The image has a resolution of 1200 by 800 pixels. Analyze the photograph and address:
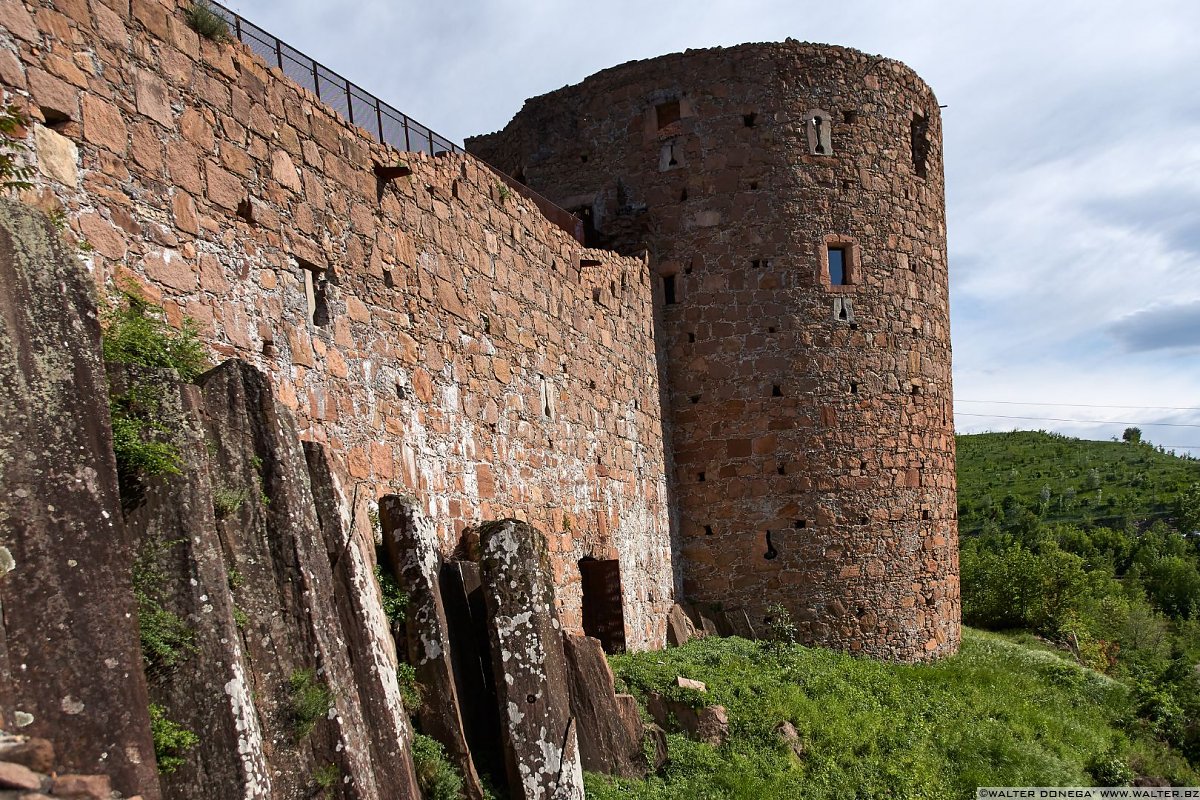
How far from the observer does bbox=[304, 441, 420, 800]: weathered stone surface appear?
588 cm

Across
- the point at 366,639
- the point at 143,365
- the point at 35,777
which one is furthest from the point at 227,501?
the point at 35,777

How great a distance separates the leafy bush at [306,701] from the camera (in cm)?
499

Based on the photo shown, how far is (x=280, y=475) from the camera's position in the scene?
549cm

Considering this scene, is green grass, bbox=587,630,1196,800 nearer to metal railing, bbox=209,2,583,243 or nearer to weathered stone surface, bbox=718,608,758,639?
weathered stone surface, bbox=718,608,758,639

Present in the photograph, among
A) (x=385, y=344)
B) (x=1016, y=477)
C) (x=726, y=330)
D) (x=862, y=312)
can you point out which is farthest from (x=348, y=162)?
(x=1016, y=477)

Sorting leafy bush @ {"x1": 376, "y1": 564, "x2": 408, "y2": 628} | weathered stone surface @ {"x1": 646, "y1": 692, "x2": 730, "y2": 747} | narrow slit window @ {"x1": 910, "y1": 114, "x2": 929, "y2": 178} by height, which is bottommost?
weathered stone surface @ {"x1": 646, "y1": 692, "x2": 730, "y2": 747}

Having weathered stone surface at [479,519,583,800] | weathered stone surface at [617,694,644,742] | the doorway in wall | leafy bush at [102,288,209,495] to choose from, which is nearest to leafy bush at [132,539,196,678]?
leafy bush at [102,288,209,495]

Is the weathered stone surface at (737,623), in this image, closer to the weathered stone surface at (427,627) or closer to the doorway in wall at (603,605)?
the doorway in wall at (603,605)

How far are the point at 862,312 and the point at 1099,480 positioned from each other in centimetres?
5249

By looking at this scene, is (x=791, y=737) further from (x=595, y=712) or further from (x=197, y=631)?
(x=197, y=631)

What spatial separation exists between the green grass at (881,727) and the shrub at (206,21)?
235 inches

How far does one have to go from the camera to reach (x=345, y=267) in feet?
25.3

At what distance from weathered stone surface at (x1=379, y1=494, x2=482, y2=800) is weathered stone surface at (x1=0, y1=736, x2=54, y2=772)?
374 centimetres

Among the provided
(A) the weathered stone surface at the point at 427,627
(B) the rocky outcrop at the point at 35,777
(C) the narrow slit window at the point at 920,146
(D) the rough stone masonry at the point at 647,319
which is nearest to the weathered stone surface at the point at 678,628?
(D) the rough stone masonry at the point at 647,319
